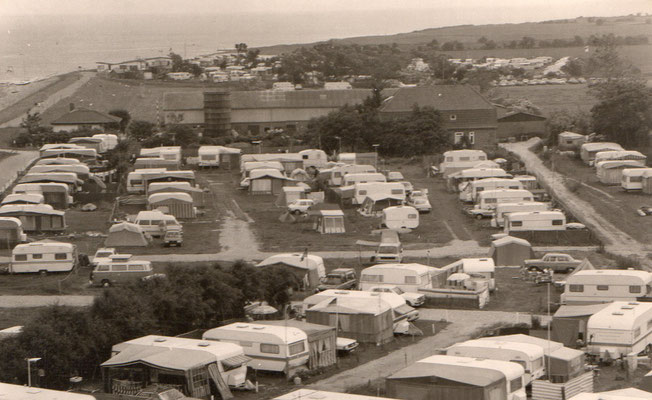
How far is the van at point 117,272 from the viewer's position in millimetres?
10586

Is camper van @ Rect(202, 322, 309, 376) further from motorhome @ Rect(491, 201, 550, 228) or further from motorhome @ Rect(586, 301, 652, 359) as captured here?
motorhome @ Rect(491, 201, 550, 228)

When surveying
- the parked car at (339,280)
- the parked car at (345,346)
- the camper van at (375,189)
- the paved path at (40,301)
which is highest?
the camper van at (375,189)

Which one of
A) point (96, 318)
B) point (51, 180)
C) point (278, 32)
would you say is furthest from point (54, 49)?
point (96, 318)

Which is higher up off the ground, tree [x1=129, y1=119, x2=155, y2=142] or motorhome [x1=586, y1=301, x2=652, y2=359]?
tree [x1=129, y1=119, x2=155, y2=142]

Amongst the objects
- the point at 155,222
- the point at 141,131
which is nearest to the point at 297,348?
the point at 155,222

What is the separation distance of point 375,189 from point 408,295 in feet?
17.9

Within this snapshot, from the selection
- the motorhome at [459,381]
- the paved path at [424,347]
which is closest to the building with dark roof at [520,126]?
the paved path at [424,347]

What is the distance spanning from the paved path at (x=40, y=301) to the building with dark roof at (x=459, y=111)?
11577 millimetres

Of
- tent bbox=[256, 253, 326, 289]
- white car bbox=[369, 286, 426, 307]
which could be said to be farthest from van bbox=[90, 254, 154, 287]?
white car bbox=[369, 286, 426, 307]

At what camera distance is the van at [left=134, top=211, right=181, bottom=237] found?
13.2 metres

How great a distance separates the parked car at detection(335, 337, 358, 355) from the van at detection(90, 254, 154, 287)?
305 cm

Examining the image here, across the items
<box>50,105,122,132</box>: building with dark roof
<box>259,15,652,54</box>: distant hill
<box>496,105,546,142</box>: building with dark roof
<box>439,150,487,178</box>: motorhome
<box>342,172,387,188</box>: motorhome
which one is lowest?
<box>342,172,387,188</box>: motorhome

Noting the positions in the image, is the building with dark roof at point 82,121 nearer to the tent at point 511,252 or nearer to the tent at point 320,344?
the tent at point 511,252

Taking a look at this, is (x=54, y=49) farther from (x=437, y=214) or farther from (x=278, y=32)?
(x=437, y=214)
